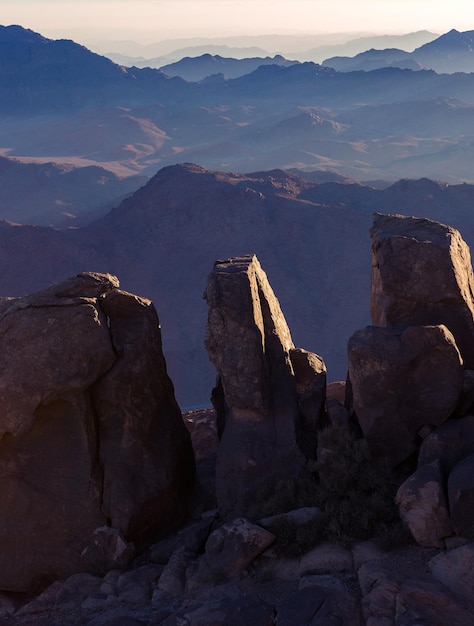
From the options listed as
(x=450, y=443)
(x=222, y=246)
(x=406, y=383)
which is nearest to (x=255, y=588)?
(x=450, y=443)

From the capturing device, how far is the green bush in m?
10.3

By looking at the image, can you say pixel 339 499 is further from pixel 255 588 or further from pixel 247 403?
pixel 247 403

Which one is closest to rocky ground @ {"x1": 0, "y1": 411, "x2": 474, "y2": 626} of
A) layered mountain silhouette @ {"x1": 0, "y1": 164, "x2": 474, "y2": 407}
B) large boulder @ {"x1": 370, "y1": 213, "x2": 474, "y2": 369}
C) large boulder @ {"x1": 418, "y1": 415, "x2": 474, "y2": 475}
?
large boulder @ {"x1": 418, "y1": 415, "x2": 474, "y2": 475}

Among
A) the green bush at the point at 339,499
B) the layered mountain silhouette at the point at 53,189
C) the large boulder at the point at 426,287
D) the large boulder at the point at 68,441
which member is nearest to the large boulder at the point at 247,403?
the green bush at the point at 339,499

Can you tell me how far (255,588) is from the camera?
9.82 metres

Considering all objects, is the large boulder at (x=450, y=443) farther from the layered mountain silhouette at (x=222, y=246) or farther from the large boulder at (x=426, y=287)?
the layered mountain silhouette at (x=222, y=246)

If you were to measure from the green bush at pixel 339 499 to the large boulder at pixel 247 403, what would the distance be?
48cm

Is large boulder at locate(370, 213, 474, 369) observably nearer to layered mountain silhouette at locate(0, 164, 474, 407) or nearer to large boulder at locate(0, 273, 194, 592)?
large boulder at locate(0, 273, 194, 592)

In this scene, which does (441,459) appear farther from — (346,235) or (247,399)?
(346,235)

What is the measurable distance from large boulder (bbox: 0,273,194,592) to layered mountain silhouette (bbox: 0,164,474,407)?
4621cm

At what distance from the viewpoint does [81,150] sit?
18138 cm

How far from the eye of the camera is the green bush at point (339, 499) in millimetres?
10336

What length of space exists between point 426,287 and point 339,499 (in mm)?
4364

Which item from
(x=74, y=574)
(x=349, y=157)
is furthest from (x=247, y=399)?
(x=349, y=157)
